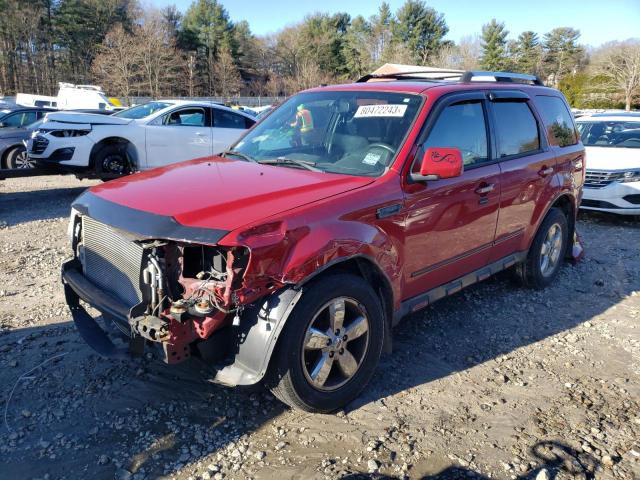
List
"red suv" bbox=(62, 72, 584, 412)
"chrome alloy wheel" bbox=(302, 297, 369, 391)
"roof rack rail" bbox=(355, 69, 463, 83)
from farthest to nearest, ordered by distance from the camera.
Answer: "roof rack rail" bbox=(355, 69, 463, 83) < "chrome alloy wheel" bbox=(302, 297, 369, 391) < "red suv" bbox=(62, 72, 584, 412)

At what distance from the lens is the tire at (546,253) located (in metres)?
5.19

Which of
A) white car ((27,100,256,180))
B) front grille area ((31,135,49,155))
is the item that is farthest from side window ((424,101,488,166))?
front grille area ((31,135,49,155))

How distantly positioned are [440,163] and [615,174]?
6.45 metres

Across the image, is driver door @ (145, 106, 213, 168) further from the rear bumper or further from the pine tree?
the pine tree

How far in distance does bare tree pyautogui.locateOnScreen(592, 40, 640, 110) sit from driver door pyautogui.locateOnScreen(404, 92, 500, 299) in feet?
117

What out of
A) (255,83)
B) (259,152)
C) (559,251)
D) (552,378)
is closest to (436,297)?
(552,378)

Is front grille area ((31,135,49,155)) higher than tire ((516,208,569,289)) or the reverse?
higher

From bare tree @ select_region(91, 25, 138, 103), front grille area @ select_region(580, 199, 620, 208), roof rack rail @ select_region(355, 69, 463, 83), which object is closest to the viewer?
roof rack rail @ select_region(355, 69, 463, 83)

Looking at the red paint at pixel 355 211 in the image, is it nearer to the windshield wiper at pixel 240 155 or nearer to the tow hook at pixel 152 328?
the windshield wiper at pixel 240 155

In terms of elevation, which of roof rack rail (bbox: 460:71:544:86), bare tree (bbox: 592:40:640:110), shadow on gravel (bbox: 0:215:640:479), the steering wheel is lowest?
shadow on gravel (bbox: 0:215:640:479)

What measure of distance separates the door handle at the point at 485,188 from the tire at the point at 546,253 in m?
1.27

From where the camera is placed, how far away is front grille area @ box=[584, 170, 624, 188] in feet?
27.7

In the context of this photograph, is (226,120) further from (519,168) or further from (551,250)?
(519,168)

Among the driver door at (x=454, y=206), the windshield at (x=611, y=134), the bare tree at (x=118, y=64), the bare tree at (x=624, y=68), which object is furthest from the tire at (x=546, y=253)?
the bare tree at (x=118, y=64)
